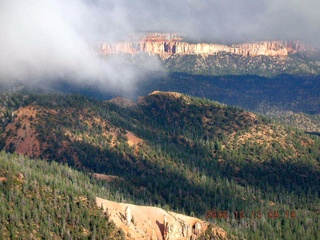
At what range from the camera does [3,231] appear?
190375 mm

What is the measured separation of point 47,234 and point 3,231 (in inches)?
539

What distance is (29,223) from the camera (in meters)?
200

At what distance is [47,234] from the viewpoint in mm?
197000

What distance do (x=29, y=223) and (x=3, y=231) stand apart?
10945 millimetres

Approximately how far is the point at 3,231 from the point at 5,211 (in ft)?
33.2

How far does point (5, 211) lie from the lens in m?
199

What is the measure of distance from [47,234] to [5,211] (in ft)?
49.5

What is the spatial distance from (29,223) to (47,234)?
7.18m

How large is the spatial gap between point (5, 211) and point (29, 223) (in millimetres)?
8233
